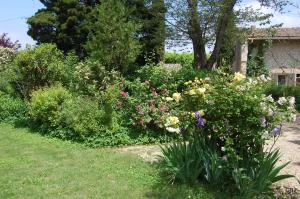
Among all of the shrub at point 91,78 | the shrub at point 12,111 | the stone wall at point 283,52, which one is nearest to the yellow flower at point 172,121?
the shrub at point 91,78

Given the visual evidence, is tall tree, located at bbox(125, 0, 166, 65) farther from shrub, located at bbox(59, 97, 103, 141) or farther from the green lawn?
the green lawn

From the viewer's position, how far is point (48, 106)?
35.8 ft

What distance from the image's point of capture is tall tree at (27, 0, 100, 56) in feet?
57.7

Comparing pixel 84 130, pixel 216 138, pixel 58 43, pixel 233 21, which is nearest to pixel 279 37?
pixel 233 21

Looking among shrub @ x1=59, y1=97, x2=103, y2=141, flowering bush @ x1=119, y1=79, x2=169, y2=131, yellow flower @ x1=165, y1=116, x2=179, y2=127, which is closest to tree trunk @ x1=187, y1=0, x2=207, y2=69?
flowering bush @ x1=119, y1=79, x2=169, y2=131

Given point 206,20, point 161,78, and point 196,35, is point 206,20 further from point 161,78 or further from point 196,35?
point 161,78

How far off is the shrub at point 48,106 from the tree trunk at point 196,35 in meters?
5.51

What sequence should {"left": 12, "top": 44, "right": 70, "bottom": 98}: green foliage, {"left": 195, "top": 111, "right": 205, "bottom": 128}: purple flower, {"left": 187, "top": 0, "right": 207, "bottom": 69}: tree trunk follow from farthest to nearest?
1. {"left": 187, "top": 0, "right": 207, "bottom": 69}: tree trunk
2. {"left": 12, "top": 44, "right": 70, "bottom": 98}: green foliage
3. {"left": 195, "top": 111, "right": 205, "bottom": 128}: purple flower

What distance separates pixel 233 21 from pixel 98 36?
5.12 metres

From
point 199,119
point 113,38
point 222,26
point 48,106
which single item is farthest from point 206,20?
point 199,119

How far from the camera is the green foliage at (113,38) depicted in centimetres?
1366

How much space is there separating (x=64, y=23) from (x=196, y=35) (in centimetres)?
561

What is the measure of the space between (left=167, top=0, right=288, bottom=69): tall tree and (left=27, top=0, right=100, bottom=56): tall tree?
12.6 feet

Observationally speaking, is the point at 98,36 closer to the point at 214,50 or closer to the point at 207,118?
the point at 214,50
